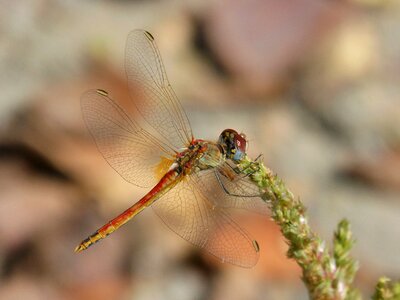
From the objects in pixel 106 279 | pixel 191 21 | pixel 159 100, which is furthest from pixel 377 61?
pixel 106 279

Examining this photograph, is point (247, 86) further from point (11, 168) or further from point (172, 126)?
point (11, 168)

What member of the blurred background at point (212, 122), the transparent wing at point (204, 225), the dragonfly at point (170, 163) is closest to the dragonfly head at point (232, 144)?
the dragonfly at point (170, 163)

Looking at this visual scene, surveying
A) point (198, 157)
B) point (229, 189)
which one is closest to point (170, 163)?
point (198, 157)

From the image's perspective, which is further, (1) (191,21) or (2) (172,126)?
(1) (191,21)

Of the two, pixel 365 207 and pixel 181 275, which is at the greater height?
pixel 365 207

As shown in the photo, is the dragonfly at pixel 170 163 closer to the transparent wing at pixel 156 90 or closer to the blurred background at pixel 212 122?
the transparent wing at pixel 156 90

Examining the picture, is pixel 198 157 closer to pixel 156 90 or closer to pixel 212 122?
pixel 156 90
